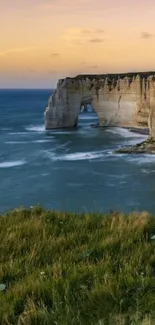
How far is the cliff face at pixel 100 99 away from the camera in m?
55.0

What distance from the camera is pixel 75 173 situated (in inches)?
1271

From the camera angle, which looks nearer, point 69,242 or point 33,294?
point 33,294

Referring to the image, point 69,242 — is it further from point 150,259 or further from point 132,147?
point 132,147

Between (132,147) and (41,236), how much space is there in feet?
113

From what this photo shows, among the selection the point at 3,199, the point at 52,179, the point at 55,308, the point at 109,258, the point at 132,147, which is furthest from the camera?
the point at 132,147

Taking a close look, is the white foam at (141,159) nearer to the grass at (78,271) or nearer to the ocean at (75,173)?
the ocean at (75,173)

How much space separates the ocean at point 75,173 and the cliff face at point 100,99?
4.11m

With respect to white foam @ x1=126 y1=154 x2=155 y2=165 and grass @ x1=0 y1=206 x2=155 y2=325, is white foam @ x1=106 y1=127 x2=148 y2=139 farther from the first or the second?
grass @ x1=0 y1=206 x2=155 y2=325

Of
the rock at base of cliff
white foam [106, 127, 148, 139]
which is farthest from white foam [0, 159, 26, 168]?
white foam [106, 127, 148, 139]

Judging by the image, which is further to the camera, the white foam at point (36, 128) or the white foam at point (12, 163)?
the white foam at point (36, 128)

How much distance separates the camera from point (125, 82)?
181 feet

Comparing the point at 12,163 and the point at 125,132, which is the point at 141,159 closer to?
the point at 12,163

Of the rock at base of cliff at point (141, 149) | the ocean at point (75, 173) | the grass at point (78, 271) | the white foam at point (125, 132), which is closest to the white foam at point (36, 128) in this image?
the ocean at point (75, 173)

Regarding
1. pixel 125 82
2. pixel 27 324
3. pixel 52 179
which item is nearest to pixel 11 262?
pixel 27 324
